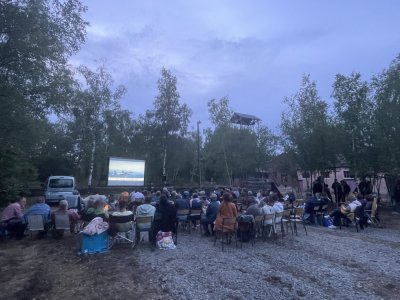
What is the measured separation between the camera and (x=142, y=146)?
103ft

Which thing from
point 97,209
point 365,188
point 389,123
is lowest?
point 97,209

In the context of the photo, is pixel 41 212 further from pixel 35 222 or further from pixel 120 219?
pixel 120 219

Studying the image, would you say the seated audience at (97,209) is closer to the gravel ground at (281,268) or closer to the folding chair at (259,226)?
the gravel ground at (281,268)

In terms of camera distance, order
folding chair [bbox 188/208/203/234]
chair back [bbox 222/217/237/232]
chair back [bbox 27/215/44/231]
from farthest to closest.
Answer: folding chair [bbox 188/208/203/234]
chair back [bbox 27/215/44/231]
chair back [bbox 222/217/237/232]

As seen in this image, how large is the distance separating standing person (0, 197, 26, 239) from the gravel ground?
393 centimetres

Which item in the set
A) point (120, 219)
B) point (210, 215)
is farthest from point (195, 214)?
point (120, 219)

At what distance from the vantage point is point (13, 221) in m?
9.09

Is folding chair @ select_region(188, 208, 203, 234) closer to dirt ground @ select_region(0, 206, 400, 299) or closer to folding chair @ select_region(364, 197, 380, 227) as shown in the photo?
dirt ground @ select_region(0, 206, 400, 299)

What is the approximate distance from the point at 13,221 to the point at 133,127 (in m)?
23.1

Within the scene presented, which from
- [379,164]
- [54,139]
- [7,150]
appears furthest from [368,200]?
[54,139]

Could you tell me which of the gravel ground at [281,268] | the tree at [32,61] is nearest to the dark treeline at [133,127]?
the tree at [32,61]

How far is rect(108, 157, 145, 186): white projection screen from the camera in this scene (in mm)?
20089

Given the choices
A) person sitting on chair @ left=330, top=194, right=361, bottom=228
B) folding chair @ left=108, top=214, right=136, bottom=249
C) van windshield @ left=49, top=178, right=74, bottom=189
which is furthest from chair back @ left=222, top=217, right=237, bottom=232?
van windshield @ left=49, top=178, right=74, bottom=189

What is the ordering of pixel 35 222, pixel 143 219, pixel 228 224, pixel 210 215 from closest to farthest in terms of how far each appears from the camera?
pixel 143 219 < pixel 228 224 < pixel 35 222 < pixel 210 215
